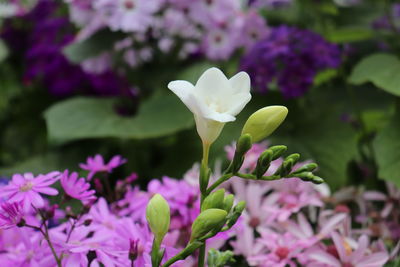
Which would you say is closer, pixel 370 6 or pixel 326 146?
pixel 326 146

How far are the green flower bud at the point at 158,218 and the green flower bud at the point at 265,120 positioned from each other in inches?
3.1

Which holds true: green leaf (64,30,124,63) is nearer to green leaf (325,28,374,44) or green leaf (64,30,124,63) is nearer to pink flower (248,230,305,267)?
green leaf (325,28,374,44)

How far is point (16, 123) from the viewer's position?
4.29 ft

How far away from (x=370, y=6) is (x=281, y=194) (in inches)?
31.5

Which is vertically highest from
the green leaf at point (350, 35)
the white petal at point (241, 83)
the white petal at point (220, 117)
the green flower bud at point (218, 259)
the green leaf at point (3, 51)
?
the white petal at point (241, 83)

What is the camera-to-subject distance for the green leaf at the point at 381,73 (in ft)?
2.48

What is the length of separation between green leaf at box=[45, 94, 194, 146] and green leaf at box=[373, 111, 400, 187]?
319 millimetres

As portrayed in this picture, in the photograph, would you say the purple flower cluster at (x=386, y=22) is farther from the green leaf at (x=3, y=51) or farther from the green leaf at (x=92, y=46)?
the green leaf at (x=3, y=51)

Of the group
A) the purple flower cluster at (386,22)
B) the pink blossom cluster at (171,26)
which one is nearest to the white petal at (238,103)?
the pink blossom cluster at (171,26)

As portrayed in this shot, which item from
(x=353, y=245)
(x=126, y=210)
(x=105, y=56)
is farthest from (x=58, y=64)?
(x=353, y=245)

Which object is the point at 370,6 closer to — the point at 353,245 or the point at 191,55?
the point at 191,55

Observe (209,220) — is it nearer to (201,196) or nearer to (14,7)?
(201,196)

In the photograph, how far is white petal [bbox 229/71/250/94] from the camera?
38 centimetres

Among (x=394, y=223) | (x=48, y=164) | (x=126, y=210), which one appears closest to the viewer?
(x=126, y=210)
